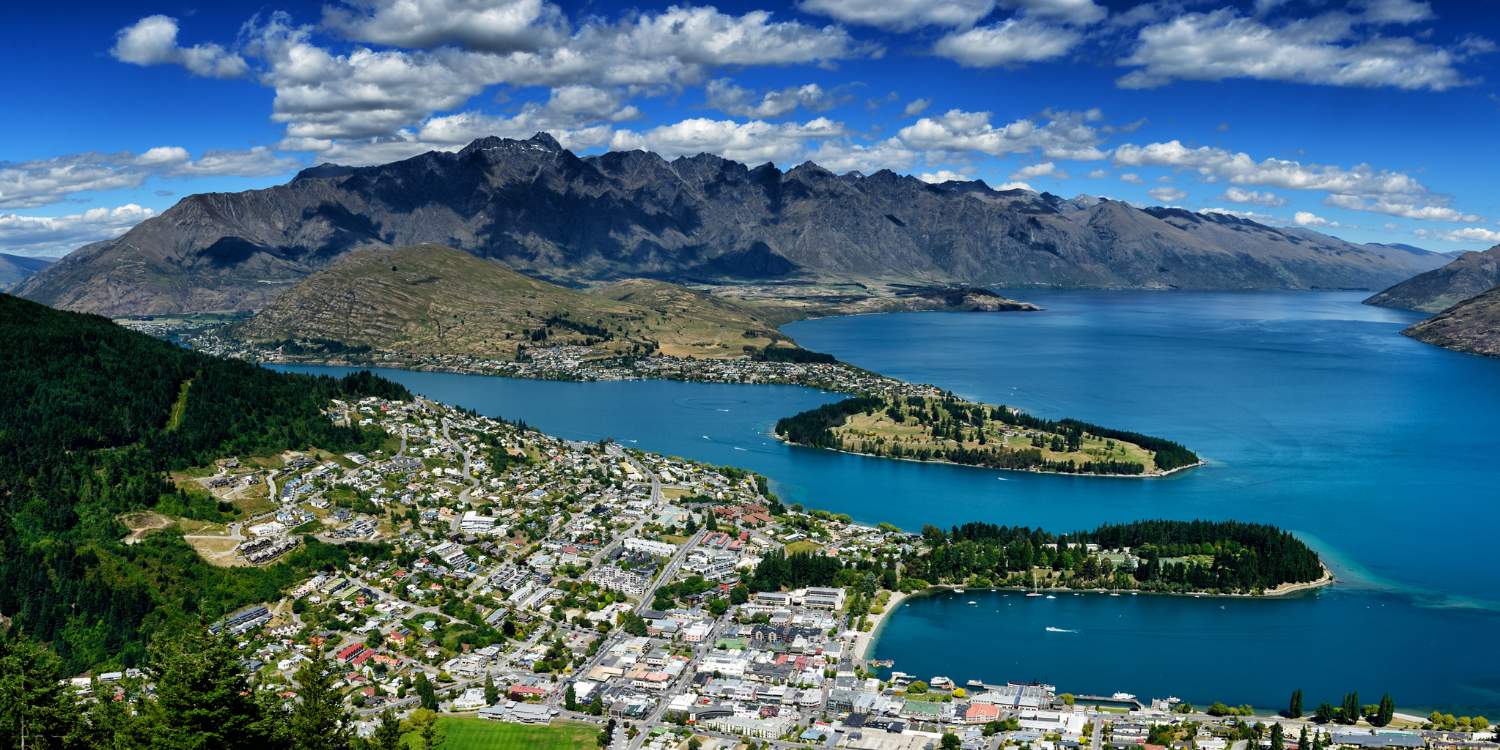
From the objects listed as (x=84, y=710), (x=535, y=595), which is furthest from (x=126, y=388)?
(x=84, y=710)

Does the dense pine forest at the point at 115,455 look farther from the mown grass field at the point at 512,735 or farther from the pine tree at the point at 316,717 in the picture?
the pine tree at the point at 316,717

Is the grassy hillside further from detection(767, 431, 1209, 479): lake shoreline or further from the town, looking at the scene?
the town

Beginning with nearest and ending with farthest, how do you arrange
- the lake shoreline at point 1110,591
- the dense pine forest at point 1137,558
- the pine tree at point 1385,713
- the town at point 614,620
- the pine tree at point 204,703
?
the pine tree at point 204,703 < the town at point 614,620 < the pine tree at point 1385,713 < the lake shoreline at point 1110,591 < the dense pine forest at point 1137,558

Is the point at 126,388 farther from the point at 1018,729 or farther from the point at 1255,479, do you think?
the point at 1255,479

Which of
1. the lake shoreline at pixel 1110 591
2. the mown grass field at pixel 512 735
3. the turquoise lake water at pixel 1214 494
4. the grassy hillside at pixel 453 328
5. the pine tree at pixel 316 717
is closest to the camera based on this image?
the pine tree at pixel 316 717

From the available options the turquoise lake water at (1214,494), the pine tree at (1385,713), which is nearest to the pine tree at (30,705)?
the turquoise lake water at (1214,494)

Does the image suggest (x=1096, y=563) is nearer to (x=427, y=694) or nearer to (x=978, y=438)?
(x=978, y=438)
